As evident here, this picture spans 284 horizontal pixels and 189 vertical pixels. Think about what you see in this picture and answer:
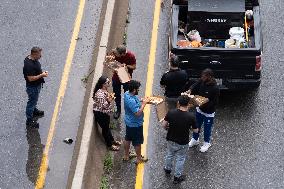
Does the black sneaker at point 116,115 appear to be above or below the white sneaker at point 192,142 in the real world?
above

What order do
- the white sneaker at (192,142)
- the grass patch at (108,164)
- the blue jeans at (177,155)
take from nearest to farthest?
→ the blue jeans at (177,155)
the grass patch at (108,164)
the white sneaker at (192,142)

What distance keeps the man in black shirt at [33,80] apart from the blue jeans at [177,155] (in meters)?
2.68

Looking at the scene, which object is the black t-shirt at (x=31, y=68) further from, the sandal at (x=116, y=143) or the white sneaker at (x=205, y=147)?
the white sneaker at (x=205, y=147)

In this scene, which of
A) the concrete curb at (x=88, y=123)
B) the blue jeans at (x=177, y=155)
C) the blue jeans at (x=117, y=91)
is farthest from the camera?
the blue jeans at (x=117, y=91)

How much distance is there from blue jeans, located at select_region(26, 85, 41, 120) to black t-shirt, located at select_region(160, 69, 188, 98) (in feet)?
7.75

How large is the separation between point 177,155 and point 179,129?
2.36ft

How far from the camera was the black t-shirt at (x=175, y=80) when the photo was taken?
11.7 meters

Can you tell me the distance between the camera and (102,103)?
1119cm

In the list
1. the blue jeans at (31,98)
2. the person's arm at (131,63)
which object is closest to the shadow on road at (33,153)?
the blue jeans at (31,98)

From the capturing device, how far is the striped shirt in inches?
438

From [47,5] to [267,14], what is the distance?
525cm

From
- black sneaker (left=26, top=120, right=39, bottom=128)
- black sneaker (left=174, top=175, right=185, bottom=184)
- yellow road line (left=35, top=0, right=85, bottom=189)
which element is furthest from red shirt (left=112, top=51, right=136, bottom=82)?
black sneaker (left=174, top=175, right=185, bottom=184)

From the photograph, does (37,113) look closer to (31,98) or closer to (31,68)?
(31,98)

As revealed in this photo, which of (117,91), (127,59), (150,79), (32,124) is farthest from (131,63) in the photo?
(32,124)
